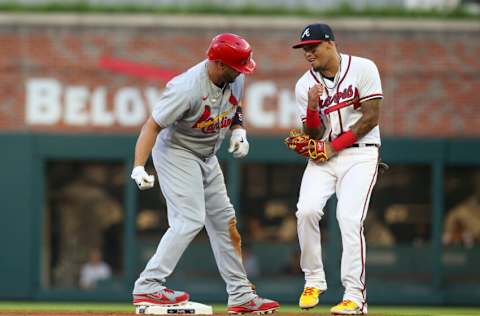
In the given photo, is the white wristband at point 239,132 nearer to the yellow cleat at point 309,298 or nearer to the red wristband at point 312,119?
the red wristband at point 312,119

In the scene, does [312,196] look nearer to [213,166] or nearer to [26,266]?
[213,166]

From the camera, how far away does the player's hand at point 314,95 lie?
8688 mm

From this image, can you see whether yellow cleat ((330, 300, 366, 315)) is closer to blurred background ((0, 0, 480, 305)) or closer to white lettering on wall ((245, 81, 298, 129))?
blurred background ((0, 0, 480, 305))

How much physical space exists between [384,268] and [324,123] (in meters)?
10.6

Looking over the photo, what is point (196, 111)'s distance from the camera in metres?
8.70

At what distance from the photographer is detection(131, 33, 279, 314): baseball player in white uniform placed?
8609mm

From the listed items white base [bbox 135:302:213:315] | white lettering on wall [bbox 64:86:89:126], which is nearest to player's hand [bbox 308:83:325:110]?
white base [bbox 135:302:213:315]

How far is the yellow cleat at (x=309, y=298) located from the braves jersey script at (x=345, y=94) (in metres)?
1.15

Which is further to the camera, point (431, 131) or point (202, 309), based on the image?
point (431, 131)

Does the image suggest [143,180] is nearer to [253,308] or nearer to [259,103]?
[253,308]

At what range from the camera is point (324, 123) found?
9016mm

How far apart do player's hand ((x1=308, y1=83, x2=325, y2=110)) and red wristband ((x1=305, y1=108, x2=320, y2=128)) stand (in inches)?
1.6

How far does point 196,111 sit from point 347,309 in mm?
1809

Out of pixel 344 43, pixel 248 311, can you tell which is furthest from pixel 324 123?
pixel 344 43
